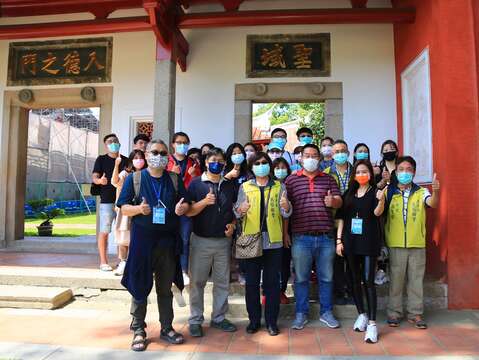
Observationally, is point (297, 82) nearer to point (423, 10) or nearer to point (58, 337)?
point (423, 10)

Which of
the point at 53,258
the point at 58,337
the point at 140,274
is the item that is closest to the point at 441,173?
the point at 140,274

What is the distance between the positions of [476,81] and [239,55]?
3.52 m

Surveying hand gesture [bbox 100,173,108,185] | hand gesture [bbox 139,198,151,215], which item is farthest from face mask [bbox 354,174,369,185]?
hand gesture [bbox 100,173,108,185]

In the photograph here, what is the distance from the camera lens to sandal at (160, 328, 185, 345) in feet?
10.9

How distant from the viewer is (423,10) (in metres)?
5.01

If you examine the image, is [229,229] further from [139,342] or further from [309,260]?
[139,342]

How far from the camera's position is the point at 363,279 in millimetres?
3576

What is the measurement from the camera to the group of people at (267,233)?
10.8 feet

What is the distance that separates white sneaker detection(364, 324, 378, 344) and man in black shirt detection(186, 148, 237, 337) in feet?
3.81

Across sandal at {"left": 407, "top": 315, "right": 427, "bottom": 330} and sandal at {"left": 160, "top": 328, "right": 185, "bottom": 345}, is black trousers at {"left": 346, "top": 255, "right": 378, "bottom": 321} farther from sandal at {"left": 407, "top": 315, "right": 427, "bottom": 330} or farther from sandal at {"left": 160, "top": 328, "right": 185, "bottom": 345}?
sandal at {"left": 160, "top": 328, "right": 185, "bottom": 345}

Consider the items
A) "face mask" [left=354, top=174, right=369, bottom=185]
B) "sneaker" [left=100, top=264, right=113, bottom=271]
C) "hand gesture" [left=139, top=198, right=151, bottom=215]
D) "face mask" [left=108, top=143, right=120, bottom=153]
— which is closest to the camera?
"hand gesture" [left=139, top=198, right=151, bottom=215]

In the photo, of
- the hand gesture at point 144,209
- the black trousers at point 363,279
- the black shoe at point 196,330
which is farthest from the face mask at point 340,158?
the black shoe at point 196,330

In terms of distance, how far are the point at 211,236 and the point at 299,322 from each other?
115 cm

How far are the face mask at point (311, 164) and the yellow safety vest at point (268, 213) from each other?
343 mm
